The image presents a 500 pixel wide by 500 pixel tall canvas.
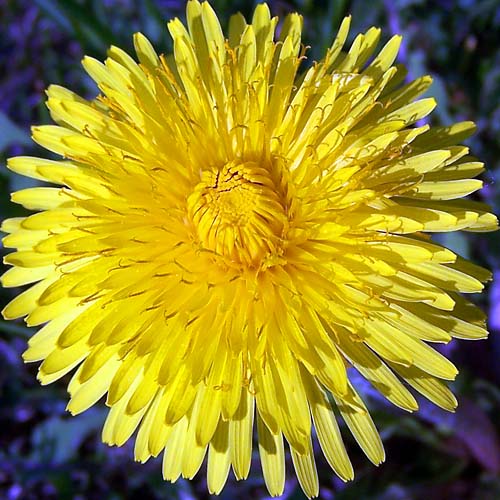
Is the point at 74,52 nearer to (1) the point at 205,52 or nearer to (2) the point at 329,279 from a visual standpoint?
(1) the point at 205,52

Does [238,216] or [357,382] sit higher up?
[238,216]

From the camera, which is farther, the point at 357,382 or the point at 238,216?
the point at 357,382

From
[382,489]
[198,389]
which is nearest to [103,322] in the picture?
[198,389]

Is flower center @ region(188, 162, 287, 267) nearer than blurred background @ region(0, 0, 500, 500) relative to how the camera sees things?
Yes

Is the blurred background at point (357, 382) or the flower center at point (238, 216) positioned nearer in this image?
the flower center at point (238, 216)
